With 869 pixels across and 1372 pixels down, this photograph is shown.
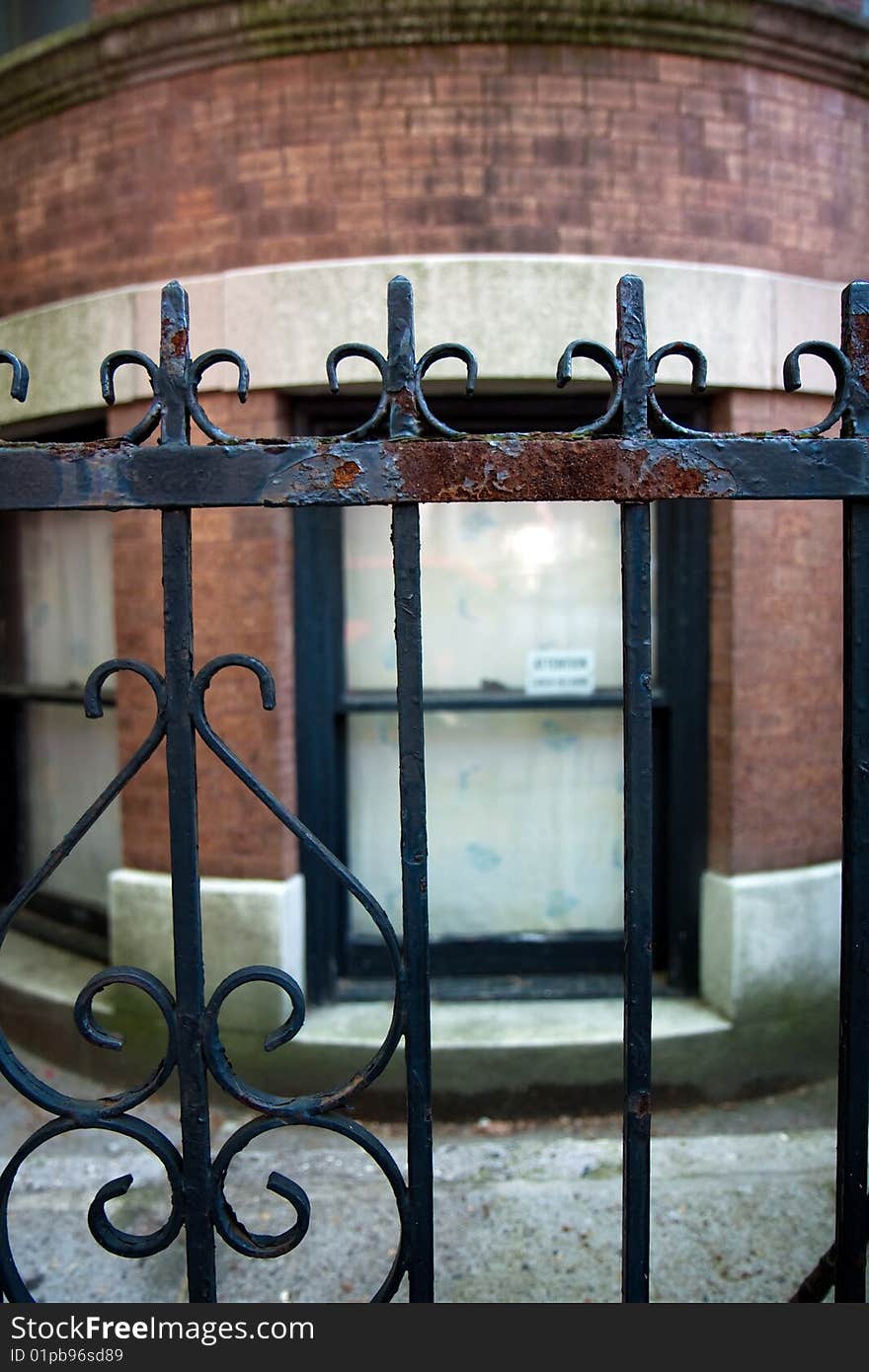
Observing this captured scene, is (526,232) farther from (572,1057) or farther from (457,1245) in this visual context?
(457,1245)

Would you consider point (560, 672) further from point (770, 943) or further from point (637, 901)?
point (637, 901)

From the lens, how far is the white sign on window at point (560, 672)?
3.85 metres

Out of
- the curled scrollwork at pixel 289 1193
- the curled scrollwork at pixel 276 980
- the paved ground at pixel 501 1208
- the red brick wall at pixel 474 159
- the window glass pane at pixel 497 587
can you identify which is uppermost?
the red brick wall at pixel 474 159

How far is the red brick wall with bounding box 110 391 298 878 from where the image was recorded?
3.52 meters

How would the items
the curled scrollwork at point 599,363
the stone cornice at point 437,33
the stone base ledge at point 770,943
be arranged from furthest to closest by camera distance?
the stone base ledge at point 770,943
the stone cornice at point 437,33
the curled scrollwork at point 599,363

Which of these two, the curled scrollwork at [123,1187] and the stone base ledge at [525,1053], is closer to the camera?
the curled scrollwork at [123,1187]

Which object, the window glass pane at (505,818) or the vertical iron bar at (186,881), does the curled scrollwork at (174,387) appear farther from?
the window glass pane at (505,818)

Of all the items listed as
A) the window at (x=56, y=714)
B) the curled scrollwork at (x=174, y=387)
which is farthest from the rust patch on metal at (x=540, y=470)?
the window at (x=56, y=714)

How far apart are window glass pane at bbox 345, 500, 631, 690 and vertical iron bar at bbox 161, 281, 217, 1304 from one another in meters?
2.39

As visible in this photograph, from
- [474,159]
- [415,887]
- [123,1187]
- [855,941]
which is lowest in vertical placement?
[123,1187]

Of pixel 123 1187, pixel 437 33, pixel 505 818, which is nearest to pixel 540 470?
pixel 123 1187

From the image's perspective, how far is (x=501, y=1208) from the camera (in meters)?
2.91

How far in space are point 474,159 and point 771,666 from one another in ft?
7.49

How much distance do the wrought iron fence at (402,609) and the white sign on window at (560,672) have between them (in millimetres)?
2339
